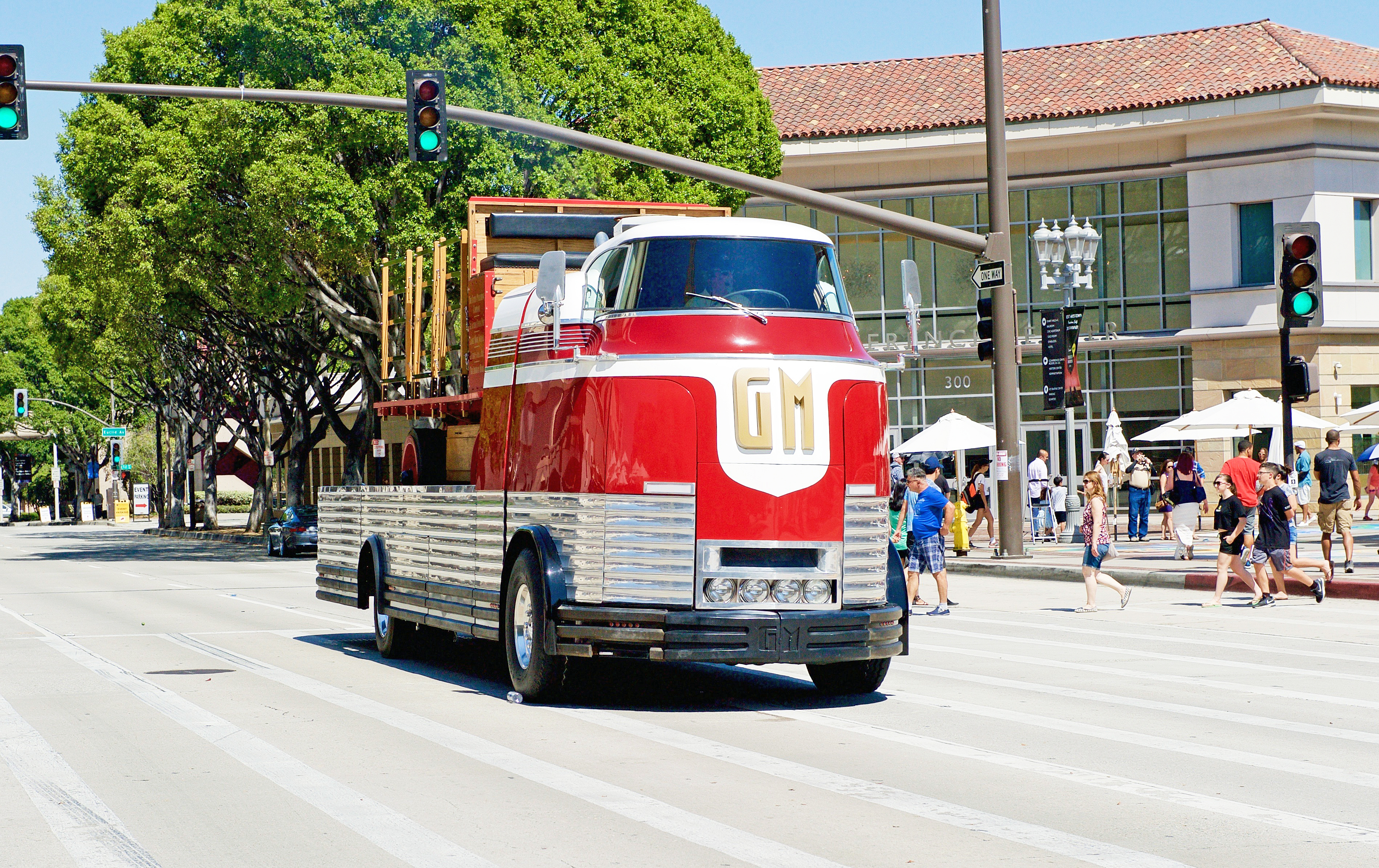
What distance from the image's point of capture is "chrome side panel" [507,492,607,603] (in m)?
11.1

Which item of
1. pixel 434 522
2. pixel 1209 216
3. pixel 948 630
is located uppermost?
pixel 1209 216

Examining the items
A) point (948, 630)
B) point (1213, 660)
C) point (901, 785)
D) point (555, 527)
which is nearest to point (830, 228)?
point (948, 630)

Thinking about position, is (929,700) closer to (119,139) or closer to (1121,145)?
(119,139)

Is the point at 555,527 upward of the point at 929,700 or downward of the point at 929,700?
upward

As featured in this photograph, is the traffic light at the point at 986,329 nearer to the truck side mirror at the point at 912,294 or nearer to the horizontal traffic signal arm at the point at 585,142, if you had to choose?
the horizontal traffic signal arm at the point at 585,142

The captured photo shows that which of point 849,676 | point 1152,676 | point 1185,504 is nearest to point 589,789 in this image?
point 849,676

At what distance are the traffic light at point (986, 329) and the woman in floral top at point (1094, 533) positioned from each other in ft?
20.9

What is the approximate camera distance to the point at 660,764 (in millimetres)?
9234

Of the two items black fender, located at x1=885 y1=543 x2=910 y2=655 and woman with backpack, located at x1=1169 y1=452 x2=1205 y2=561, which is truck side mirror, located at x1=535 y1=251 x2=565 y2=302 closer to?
black fender, located at x1=885 y1=543 x2=910 y2=655

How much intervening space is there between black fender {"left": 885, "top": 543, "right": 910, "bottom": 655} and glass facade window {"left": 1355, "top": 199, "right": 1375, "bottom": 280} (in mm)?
31578

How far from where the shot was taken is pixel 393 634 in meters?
15.4

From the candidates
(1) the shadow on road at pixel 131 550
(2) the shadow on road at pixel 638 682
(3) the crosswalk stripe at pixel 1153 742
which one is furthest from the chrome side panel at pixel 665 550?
(1) the shadow on road at pixel 131 550

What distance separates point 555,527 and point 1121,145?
113 feet

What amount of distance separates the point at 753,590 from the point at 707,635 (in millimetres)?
484
